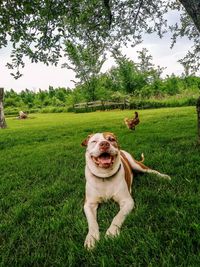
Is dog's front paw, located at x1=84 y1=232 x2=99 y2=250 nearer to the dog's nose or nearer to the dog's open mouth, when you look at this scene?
the dog's open mouth

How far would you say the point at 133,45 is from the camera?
13.7 m

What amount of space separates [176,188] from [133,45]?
10.6 metres

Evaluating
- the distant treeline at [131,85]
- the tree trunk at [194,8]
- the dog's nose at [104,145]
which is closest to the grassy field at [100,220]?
the dog's nose at [104,145]

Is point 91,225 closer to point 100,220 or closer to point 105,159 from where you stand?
point 100,220

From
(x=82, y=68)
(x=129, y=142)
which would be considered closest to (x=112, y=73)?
(x=82, y=68)

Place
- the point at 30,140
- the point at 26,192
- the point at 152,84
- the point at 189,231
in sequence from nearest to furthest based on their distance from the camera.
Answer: the point at 189,231
the point at 26,192
the point at 30,140
the point at 152,84

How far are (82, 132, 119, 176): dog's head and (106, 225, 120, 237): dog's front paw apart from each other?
2.80ft

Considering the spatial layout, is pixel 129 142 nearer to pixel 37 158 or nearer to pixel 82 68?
pixel 37 158

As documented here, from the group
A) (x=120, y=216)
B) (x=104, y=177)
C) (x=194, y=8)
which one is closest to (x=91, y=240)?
(x=120, y=216)

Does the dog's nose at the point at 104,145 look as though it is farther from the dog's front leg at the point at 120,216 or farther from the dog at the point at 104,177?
the dog's front leg at the point at 120,216

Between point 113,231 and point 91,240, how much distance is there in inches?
9.8

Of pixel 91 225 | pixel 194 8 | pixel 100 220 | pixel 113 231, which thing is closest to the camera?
pixel 113 231

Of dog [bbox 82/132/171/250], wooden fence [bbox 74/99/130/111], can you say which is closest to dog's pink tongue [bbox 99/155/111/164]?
dog [bbox 82/132/171/250]

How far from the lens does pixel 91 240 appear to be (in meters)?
2.96
